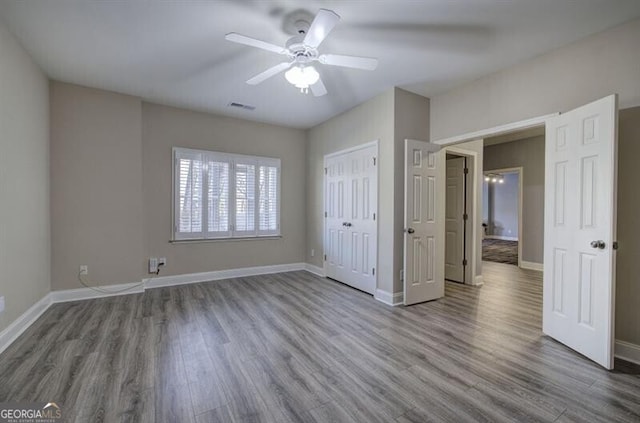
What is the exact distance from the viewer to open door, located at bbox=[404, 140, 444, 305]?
11.8 feet

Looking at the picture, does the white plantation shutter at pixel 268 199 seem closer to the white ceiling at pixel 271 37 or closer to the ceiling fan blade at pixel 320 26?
the white ceiling at pixel 271 37

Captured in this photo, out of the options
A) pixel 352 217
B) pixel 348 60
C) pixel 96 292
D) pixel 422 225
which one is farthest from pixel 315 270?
pixel 348 60

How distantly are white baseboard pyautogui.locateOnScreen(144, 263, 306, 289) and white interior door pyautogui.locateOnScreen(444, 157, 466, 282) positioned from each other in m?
2.70

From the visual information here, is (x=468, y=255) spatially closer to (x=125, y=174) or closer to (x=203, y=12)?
(x=203, y=12)

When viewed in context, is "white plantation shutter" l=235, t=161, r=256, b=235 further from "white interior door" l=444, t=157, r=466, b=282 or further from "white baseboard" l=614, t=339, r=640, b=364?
"white baseboard" l=614, t=339, r=640, b=364

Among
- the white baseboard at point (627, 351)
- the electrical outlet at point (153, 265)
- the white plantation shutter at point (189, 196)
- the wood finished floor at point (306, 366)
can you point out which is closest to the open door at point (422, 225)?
the wood finished floor at point (306, 366)

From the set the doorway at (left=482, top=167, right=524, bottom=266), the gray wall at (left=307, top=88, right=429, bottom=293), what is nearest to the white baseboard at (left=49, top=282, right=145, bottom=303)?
the gray wall at (left=307, top=88, right=429, bottom=293)

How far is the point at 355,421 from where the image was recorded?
1613 mm

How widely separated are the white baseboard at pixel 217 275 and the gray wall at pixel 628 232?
14.3ft

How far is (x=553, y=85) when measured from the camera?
9.05 ft

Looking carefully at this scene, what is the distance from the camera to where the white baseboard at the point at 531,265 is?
577 cm

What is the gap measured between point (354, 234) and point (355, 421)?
2.95 metres

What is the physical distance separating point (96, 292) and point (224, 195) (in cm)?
219

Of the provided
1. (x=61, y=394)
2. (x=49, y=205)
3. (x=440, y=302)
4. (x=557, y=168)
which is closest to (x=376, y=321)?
(x=440, y=302)
